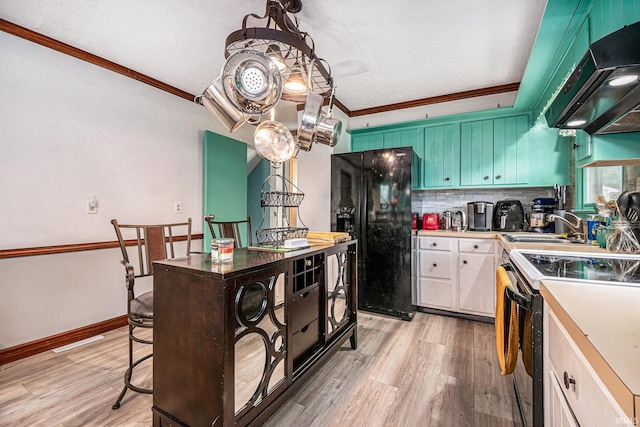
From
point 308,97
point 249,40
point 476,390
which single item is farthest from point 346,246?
point 249,40

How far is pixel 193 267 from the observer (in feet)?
3.97

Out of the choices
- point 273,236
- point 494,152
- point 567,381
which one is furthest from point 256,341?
point 494,152

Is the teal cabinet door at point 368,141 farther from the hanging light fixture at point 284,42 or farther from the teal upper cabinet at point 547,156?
the hanging light fixture at point 284,42

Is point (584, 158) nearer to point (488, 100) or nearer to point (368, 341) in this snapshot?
point (488, 100)

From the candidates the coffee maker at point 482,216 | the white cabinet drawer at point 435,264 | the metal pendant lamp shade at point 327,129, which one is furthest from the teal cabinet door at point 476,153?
the metal pendant lamp shade at point 327,129

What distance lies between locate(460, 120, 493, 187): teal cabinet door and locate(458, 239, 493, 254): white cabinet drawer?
0.68 metres

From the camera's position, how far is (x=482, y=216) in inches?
121

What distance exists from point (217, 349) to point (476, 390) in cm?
161

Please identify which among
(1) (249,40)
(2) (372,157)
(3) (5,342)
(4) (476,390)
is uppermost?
(1) (249,40)

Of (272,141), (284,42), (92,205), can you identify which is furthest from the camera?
(92,205)

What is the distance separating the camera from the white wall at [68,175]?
6.82 ft

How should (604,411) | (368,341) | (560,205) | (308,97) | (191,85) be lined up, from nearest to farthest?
1. (604,411)
2. (308,97)
3. (368,341)
4. (560,205)
5. (191,85)

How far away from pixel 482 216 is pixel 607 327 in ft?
8.87

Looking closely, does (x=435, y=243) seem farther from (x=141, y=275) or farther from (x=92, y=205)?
(x=92, y=205)
